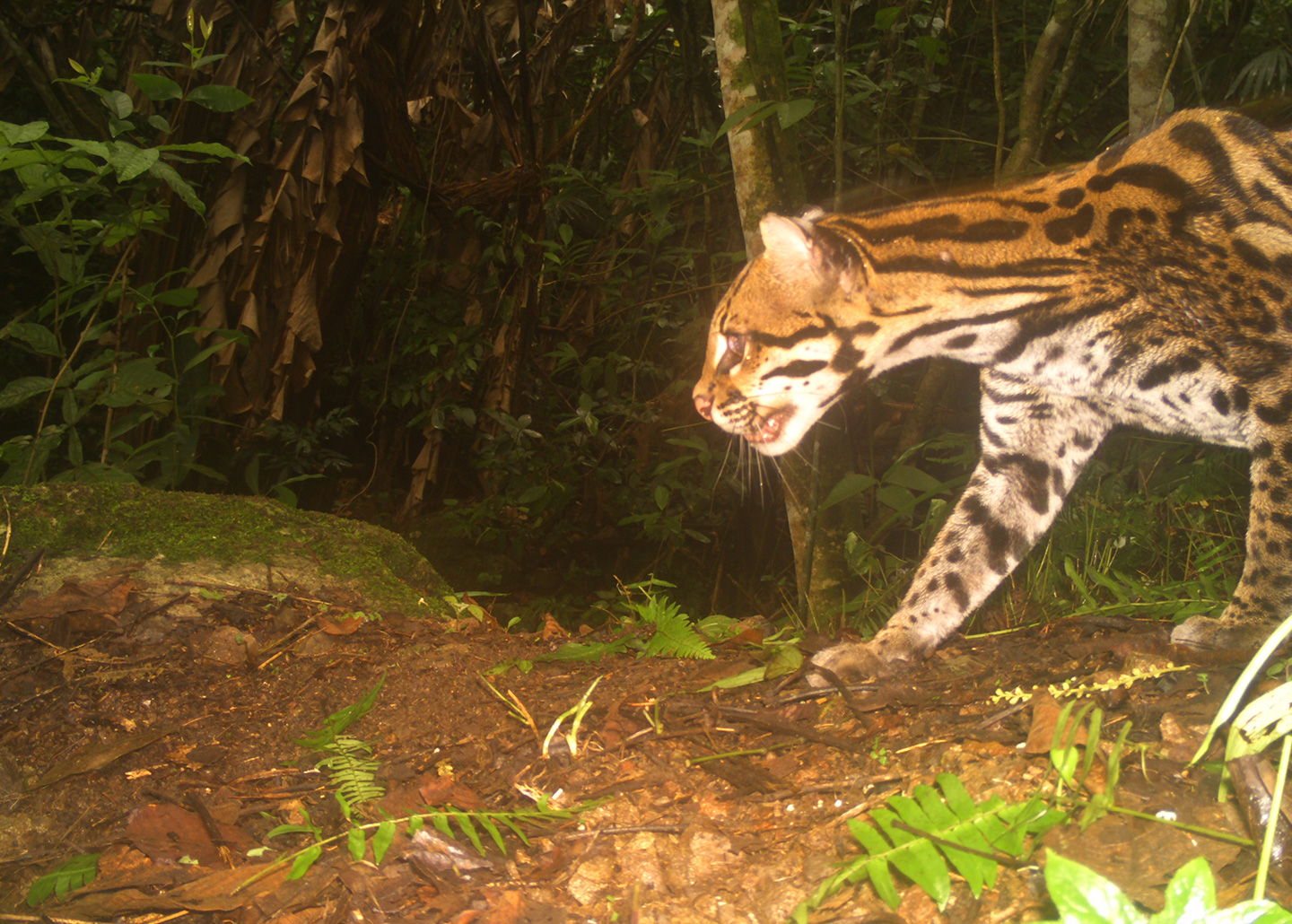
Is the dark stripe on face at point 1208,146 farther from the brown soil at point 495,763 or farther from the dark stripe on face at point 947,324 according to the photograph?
the brown soil at point 495,763

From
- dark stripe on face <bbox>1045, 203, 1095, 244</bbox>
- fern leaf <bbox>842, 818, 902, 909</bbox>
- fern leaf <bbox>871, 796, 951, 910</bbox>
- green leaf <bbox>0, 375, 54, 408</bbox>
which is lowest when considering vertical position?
fern leaf <bbox>842, 818, 902, 909</bbox>

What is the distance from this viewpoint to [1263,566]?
8.84 feet

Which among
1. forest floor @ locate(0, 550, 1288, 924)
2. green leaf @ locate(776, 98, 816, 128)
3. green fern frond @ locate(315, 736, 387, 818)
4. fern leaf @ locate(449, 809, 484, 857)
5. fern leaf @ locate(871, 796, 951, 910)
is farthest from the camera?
green leaf @ locate(776, 98, 816, 128)

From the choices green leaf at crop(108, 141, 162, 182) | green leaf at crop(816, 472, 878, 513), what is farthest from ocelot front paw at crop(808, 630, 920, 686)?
green leaf at crop(108, 141, 162, 182)

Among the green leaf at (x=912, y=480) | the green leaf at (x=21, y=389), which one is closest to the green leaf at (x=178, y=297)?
the green leaf at (x=21, y=389)

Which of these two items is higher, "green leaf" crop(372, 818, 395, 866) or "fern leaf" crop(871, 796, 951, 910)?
"fern leaf" crop(871, 796, 951, 910)

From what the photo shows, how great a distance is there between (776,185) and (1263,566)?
2232 mm

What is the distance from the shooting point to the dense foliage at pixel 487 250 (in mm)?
3828

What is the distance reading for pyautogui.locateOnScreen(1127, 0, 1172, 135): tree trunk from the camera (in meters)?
3.78

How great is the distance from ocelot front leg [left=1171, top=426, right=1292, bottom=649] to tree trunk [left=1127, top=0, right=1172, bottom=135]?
1.81m

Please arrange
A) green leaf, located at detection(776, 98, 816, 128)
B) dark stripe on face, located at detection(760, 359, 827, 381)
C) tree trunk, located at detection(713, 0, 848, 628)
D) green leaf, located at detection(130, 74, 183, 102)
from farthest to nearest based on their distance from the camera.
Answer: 1. tree trunk, located at detection(713, 0, 848, 628)
2. green leaf, located at detection(130, 74, 183, 102)
3. green leaf, located at detection(776, 98, 816, 128)
4. dark stripe on face, located at detection(760, 359, 827, 381)

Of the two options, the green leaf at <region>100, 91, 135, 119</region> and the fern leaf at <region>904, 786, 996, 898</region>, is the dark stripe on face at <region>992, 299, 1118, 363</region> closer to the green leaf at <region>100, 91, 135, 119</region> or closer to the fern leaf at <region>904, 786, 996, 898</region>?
the fern leaf at <region>904, 786, 996, 898</region>

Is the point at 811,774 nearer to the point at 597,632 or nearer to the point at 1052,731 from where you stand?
the point at 1052,731

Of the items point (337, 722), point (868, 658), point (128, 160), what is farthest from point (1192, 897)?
point (128, 160)
